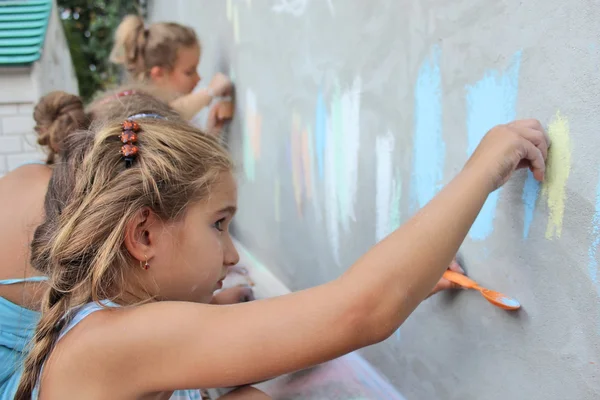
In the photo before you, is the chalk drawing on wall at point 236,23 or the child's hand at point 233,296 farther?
the chalk drawing on wall at point 236,23

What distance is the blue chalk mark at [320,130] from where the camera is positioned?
2025mm

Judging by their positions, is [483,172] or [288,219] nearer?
[483,172]

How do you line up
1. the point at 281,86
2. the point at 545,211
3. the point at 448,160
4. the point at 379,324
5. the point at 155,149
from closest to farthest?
the point at 379,324 → the point at 545,211 → the point at 155,149 → the point at 448,160 → the point at 281,86

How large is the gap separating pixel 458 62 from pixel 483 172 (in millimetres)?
391

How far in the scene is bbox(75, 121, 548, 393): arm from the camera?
0.98m

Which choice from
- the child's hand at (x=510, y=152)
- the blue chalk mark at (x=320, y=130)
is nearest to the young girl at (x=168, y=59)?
the blue chalk mark at (x=320, y=130)

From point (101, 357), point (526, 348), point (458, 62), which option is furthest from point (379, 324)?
point (458, 62)

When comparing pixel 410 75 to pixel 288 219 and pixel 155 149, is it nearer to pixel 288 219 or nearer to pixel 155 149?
pixel 155 149

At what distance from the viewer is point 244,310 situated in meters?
1.04

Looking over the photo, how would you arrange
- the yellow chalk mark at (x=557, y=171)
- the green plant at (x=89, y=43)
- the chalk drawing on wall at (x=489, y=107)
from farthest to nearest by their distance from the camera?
1. the green plant at (x=89, y=43)
2. the chalk drawing on wall at (x=489, y=107)
3. the yellow chalk mark at (x=557, y=171)

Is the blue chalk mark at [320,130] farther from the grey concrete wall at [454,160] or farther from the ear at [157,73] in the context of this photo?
the ear at [157,73]

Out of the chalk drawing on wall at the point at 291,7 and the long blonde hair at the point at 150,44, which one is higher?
the chalk drawing on wall at the point at 291,7

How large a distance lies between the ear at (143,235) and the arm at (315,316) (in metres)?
0.16

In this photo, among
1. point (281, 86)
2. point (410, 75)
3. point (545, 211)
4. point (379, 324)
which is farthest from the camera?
point (281, 86)
